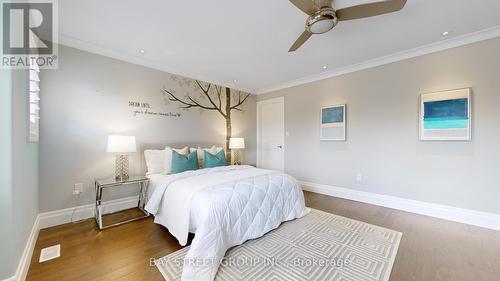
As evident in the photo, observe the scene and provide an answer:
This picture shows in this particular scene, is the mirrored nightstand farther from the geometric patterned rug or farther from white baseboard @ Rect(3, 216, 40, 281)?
the geometric patterned rug

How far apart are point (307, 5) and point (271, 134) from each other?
3.49 m

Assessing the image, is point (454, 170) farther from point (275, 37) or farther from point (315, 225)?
point (275, 37)

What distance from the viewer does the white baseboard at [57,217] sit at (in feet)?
4.96

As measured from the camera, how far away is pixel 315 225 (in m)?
2.46

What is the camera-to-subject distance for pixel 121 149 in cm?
259

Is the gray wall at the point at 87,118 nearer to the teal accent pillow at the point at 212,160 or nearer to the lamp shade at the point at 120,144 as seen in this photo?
the lamp shade at the point at 120,144

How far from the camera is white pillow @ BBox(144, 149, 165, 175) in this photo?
9.92 ft

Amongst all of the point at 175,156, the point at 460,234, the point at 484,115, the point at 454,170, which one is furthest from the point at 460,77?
the point at 175,156

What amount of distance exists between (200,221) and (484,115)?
3.73m

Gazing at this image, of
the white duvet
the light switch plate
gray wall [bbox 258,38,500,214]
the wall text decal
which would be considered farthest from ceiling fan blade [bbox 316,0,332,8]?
the light switch plate

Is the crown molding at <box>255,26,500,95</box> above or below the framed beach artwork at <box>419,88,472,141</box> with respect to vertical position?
above

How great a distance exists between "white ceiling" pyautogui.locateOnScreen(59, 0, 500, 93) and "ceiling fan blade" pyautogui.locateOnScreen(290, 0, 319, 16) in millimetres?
285

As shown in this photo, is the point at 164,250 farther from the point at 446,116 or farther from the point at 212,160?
the point at 446,116

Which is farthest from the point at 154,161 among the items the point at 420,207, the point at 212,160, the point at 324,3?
the point at 420,207
